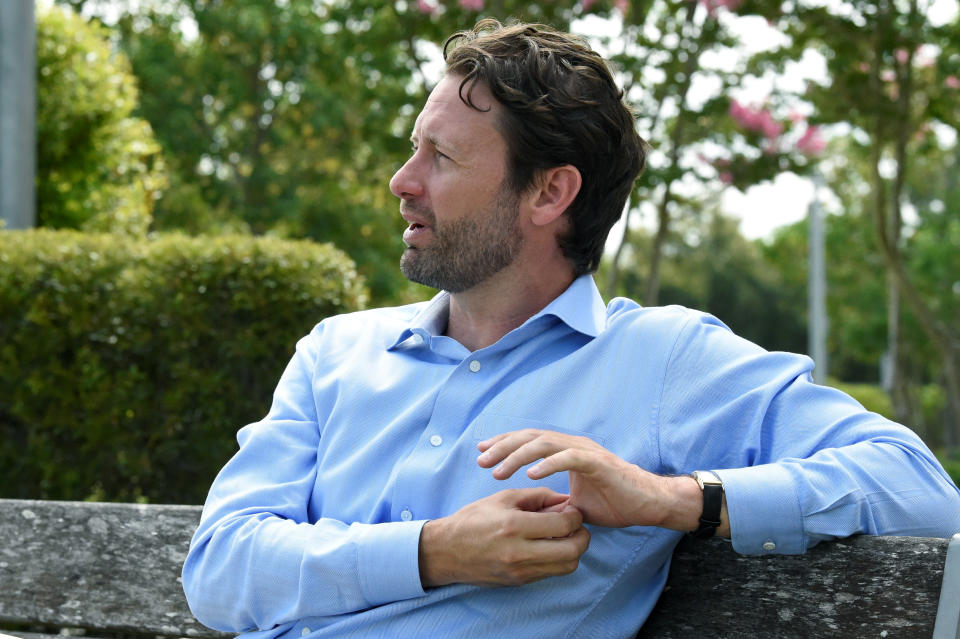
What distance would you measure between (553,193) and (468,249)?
24 cm

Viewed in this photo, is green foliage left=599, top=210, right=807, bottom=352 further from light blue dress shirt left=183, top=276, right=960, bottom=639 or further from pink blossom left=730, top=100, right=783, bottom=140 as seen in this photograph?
light blue dress shirt left=183, top=276, right=960, bottom=639

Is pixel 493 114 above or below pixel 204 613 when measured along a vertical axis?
above

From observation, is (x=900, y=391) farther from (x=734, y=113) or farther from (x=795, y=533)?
(x=795, y=533)

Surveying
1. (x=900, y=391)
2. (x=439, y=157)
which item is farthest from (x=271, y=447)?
(x=900, y=391)

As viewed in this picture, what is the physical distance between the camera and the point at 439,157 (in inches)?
95.9

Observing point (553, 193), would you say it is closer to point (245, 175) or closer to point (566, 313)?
point (566, 313)

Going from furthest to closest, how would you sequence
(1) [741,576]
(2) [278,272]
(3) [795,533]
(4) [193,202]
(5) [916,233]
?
1. (5) [916,233]
2. (4) [193,202]
3. (2) [278,272]
4. (1) [741,576]
5. (3) [795,533]

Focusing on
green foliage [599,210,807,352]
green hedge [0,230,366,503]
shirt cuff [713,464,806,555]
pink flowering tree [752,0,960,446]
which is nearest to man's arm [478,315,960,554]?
shirt cuff [713,464,806,555]

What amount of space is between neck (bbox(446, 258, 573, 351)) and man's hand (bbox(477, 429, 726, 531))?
1.87 feet

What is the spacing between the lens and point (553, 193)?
8.20 ft

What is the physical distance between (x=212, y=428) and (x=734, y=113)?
6.80 metres

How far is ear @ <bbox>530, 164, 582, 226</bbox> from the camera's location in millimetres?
2477

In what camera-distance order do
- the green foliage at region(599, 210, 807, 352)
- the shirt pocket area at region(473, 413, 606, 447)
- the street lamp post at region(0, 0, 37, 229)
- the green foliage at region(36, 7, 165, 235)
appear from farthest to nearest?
the green foliage at region(599, 210, 807, 352) < the green foliage at region(36, 7, 165, 235) < the street lamp post at region(0, 0, 37, 229) < the shirt pocket area at region(473, 413, 606, 447)

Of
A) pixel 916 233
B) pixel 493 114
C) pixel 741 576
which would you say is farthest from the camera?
pixel 916 233
